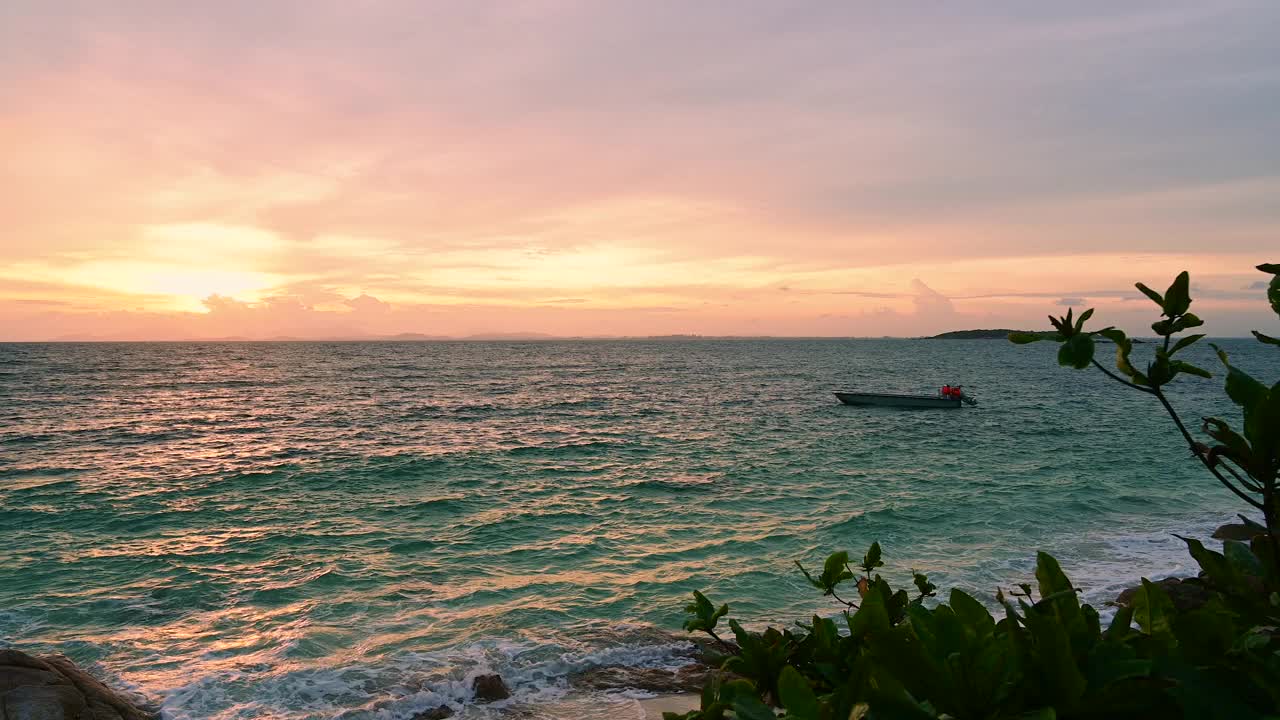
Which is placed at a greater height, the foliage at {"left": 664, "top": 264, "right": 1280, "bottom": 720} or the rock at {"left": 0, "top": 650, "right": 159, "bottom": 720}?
the foliage at {"left": 664, "top": 264, "right": 1280, "bottom": 720}

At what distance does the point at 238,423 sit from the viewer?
141 feet

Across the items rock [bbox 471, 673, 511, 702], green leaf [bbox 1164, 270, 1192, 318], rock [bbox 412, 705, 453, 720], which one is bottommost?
rock [bbox 412, 705, 453, 720]

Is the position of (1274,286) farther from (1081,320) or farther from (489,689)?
(489,689)

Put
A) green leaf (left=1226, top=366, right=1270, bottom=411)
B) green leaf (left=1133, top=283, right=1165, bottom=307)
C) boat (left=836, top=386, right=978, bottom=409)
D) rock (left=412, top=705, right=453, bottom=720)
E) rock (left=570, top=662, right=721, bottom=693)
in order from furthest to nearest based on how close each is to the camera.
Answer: boat (left=836, top=386, right=978, bottom=409) → rock (left=570, top=662, right=721, bottom=693) → rock (left=412, top=705, right=453, bottom=720) → green leaf (left=1133, top=283, right=1165, bottom=307) → green leaf (left=1226, top=366, right=1270, bottom=411)

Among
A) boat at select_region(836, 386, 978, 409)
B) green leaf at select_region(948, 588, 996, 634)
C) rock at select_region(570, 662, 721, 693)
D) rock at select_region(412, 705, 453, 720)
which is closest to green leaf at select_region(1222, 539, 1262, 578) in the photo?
green leaf at select_region(948, 588, 996, 634)

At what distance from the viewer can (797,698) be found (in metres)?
1.71

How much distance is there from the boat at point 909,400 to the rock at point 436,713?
45.0 meters

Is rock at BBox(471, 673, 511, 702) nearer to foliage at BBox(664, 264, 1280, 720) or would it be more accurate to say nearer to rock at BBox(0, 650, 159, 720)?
rock at BBox(0, 650, 159, 720)

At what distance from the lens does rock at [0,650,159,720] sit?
7.55 meters

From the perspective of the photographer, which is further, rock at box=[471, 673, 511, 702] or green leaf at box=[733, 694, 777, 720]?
rock at box=[471, 673, 511, 702]

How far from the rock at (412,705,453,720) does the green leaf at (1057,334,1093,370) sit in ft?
32.5

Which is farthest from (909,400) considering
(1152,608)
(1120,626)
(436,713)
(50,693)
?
(1120,626)

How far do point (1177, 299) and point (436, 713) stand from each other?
33.3ft

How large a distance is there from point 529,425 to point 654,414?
9820 millimetres
